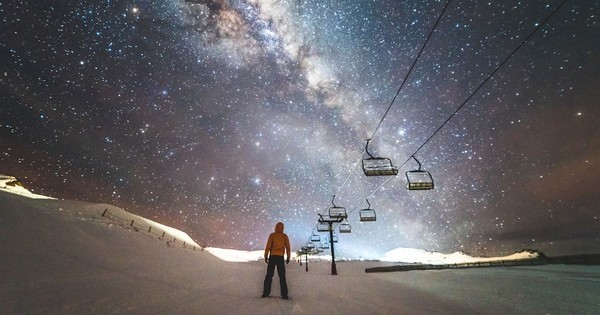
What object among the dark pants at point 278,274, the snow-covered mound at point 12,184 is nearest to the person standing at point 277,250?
the dark pants at point 278,274

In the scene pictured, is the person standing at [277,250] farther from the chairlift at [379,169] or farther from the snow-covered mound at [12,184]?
the snow-covered mound at [12,184]

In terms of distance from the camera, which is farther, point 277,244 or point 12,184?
point 12,184

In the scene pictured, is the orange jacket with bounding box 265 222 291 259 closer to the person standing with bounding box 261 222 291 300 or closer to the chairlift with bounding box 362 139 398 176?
the person standing with bounding box 261 222 291 300

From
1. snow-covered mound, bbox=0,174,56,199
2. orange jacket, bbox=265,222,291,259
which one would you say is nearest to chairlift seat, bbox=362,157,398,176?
orange jacket, bbox=265,222,291,259

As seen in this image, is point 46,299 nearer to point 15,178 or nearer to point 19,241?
point 19,241

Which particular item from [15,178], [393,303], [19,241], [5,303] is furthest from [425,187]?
[15,178]

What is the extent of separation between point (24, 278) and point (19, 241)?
20.1 feet

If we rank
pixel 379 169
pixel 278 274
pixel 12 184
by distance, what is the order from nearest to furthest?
pixel 278 274 < pixel 379 169 < pixel 12 184

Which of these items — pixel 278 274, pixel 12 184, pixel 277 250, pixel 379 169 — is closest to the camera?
pixel 278 274

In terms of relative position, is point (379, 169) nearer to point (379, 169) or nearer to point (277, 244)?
point (379, 169)

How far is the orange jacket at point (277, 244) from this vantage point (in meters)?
7.50

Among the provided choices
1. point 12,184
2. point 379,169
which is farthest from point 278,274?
point 12,184

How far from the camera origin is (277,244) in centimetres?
759

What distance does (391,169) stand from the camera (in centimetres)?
1180
